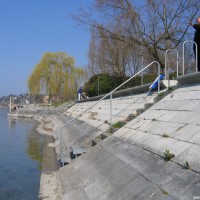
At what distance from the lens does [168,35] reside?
24.4 meters

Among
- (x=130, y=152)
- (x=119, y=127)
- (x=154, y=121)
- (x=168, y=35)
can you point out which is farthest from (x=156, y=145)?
(x=168, y=35)

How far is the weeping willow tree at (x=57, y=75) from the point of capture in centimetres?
7481

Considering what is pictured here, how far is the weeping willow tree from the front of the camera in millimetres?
74812

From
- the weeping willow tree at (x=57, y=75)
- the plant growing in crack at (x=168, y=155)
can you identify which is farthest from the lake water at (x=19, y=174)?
the weeping willow tree at (x=57, y=75)

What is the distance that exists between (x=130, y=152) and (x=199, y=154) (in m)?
2.30

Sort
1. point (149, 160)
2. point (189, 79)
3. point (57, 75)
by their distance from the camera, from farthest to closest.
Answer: point (57, 75) → point (189, 79) → point (149, 160)

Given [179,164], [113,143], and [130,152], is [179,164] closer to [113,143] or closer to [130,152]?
[130,152]

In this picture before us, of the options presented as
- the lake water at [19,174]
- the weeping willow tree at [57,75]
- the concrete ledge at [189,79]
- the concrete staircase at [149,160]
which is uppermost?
the weeping willow tree at [57,75]

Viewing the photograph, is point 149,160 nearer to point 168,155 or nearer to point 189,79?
point 168,155

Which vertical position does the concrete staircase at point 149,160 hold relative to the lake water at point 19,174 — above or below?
above

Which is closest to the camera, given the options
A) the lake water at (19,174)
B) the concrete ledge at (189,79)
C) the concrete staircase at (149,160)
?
the concrete staircase at (149,160)

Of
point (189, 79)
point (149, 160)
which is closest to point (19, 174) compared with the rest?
point (189, 79)

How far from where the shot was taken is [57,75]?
248ft

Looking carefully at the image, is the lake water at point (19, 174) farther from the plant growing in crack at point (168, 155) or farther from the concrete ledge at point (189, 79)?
the concrete ledge at point (189, 79)
